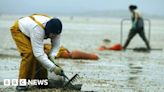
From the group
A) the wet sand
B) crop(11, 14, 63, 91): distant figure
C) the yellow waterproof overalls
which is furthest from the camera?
the wet sand

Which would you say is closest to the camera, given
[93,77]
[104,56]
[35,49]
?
[35,49]

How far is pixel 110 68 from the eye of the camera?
15.9m

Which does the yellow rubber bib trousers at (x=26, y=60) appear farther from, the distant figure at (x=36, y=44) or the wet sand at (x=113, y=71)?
the wet sand at (x=113, y=71)

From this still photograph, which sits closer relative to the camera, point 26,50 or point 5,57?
point 26,50

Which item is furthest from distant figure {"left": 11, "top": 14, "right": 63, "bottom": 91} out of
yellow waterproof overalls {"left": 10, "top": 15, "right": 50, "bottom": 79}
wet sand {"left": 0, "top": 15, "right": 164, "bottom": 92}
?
wet sand {"left": 0, "top": 15, "right": 164, "bottom": 92}

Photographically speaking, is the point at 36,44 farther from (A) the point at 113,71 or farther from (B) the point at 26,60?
(A) the point at 113,71

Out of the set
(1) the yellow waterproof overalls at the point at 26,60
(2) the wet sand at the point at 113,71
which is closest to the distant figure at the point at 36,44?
(1) the yellow waterproof overalls at the point at 26,60

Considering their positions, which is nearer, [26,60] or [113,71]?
[26,60]

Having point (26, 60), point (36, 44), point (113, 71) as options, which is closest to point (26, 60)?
point (26, 60)

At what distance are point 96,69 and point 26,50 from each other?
4593 mm

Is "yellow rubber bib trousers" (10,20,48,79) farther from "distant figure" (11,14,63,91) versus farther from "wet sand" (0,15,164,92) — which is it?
"wet sand" (0,15,164,92)

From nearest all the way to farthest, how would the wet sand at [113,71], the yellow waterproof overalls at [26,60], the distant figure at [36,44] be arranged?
the distant figure at [36,44], the yellow waterproof overalls at [26,60], the wet sand at [113,71]

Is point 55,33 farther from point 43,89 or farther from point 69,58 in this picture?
point 69,58

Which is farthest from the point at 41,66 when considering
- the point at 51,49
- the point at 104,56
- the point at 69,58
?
the point at 104,56
